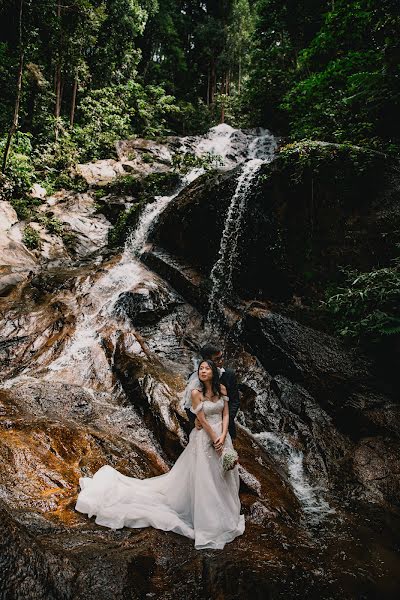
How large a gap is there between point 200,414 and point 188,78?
35962mm

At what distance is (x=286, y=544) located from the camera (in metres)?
3.76

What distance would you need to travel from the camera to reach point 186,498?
12.9 ft

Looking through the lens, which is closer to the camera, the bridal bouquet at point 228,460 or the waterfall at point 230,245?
the bridal bouquet at point 228,460

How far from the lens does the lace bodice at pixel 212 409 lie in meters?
3.94

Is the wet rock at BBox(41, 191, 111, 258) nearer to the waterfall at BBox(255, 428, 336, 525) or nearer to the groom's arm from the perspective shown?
the waterfall at BBox(255, 428, 336, 525)

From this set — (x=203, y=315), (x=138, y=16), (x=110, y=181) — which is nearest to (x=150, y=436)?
(x=203, y=315)

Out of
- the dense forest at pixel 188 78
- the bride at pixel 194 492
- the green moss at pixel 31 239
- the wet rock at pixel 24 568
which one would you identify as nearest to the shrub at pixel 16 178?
the dense forest at pixel 188 78

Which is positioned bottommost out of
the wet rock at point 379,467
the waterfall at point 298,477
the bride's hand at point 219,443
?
the waterfall at point 298,477

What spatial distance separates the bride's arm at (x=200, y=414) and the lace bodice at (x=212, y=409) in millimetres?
16

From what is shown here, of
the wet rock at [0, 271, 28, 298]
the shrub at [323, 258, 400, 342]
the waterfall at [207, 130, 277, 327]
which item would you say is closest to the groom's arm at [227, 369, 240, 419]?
the shrub at [323, 258, 400, 342]

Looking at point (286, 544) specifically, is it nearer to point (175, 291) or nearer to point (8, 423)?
point (8, 423)

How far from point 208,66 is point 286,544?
3794 cm

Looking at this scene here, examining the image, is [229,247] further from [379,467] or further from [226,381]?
[226,381]

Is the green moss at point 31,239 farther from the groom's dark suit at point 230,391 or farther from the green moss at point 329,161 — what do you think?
the groom's dark suit at point 230,391
